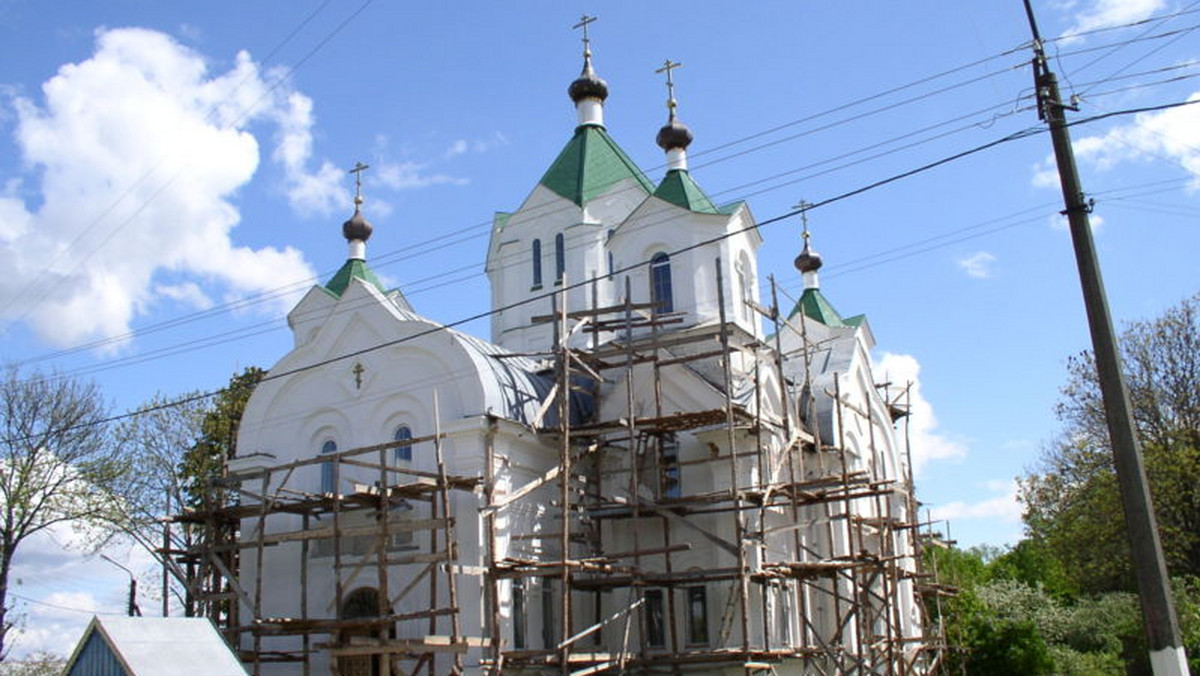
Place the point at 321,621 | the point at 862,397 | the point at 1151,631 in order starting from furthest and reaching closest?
1. the point at 862,397
2. the point at 321,621
3. the point at 1151,631

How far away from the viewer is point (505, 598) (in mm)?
18656

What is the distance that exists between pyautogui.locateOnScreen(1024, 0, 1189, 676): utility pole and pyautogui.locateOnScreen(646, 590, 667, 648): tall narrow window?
1183 cm

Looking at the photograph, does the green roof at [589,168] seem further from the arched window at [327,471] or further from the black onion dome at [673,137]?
the arched window at [327,471]

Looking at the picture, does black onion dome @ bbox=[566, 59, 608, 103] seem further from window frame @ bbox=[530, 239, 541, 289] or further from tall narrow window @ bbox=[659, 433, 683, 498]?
tall narrow window @ bbox=[659, 433, 683, 498]

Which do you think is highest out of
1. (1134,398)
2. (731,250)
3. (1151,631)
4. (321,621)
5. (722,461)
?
(731,250)

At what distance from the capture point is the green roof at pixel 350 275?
86.0 feet

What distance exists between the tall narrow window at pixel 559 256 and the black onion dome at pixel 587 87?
3.90 meters

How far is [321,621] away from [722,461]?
744 cm

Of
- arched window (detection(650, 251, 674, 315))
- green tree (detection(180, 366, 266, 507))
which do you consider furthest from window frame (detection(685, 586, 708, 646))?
green tree (detection(180, 366, 266, 507))

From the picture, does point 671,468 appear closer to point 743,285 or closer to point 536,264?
point 743,285

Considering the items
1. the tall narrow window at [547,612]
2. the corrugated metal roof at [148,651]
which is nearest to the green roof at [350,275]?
the tall narrow window at [547,612]

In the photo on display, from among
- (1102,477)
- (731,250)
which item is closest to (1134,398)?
(1102,477)

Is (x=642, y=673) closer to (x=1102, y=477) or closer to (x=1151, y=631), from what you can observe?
(x=1151, y=631)

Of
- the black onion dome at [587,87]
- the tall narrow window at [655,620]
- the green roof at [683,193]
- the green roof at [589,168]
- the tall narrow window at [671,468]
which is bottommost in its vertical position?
the tall narrow window at [655,620]
